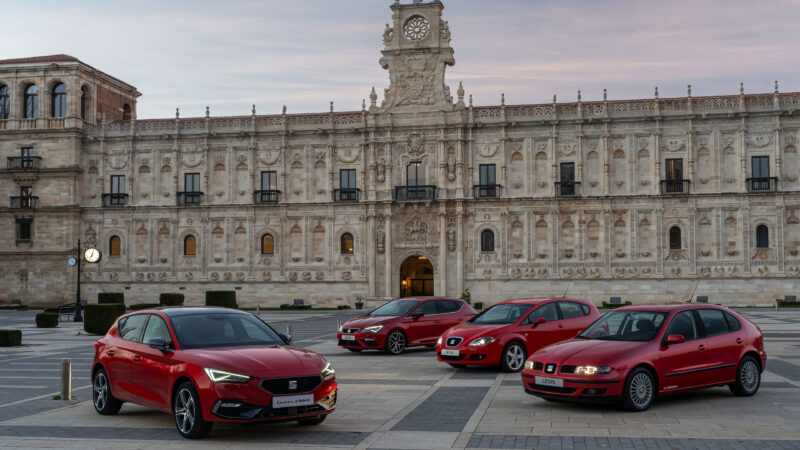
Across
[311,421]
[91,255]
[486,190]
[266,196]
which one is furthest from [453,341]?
[266,196]

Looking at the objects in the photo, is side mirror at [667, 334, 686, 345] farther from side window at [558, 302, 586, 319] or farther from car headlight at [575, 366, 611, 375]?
side window at [558, 302, 586, 319]

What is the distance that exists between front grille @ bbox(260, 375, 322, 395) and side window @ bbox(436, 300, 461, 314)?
12863mm

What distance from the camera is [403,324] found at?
75.8 ft

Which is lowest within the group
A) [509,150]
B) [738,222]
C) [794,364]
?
[794,364]

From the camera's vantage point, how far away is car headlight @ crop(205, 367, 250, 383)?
422 inches

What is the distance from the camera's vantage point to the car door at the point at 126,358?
1240 centimetres

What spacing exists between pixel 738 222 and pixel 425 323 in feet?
118

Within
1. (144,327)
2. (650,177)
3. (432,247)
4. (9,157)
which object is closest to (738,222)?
(650,177)

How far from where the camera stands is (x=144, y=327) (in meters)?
12.7

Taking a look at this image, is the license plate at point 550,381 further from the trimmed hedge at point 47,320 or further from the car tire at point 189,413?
the trimmed hedge at point 47,320

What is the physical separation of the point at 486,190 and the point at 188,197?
21.8m

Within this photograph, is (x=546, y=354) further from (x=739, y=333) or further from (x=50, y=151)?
(x=50, y=151)

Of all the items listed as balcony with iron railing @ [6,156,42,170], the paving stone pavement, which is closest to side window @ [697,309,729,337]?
the paving stone pavement

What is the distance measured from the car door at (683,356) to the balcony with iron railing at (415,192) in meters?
41.7
